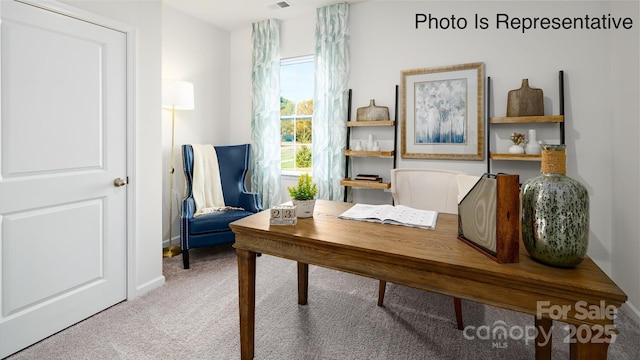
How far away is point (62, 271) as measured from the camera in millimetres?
2061

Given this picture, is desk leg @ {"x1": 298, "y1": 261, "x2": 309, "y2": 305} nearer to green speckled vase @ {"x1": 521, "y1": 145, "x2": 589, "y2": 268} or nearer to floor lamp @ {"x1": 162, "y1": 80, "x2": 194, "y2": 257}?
green speckled vase @ {"x1": 521, "y1": 145, "x2": 589, "y2": 268}

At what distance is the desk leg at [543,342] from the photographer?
152 centimetres

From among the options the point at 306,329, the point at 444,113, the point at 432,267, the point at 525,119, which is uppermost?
the point at 444,113

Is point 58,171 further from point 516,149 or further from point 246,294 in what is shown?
point 516,149

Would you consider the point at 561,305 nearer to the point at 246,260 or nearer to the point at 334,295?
the point at 246,260

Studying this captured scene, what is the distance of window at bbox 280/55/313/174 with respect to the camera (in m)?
4.14

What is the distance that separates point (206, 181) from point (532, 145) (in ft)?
10.9

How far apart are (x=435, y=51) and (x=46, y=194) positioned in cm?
346

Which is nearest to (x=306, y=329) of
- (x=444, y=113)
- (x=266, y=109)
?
(x=444, y=113)

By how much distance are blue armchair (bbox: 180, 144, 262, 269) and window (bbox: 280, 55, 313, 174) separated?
579mm

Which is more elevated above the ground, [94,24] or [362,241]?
[94,24]

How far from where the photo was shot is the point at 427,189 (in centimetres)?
269

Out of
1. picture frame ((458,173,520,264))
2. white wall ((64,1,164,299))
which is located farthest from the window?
picture frame ((458,173,520,264))

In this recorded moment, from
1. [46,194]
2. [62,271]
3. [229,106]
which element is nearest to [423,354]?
[62,271]
